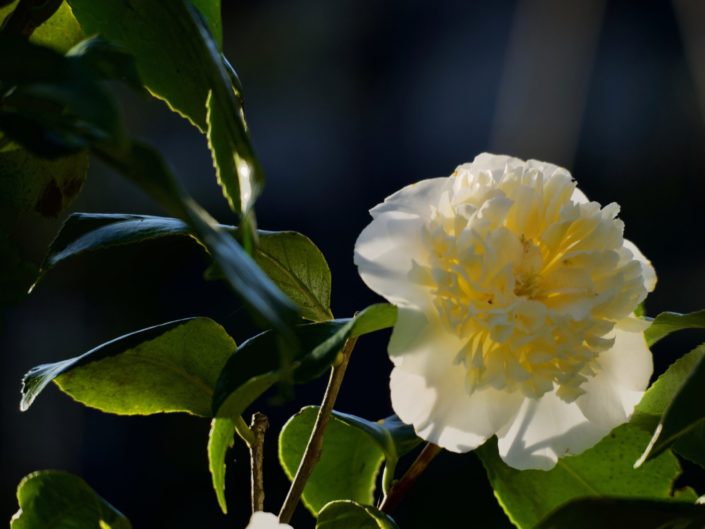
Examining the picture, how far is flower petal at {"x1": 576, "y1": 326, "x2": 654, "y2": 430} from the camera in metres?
0.49

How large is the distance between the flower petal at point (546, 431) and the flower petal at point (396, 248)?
0.09m

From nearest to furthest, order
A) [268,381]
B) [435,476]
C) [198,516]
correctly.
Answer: [268,381], [435,476], [198,516]

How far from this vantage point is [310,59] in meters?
2.86

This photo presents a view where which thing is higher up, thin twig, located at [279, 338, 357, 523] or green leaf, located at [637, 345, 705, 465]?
green leaf, located at [637, 345, 705, 465]

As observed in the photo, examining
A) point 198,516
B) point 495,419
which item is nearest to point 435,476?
point 198,516

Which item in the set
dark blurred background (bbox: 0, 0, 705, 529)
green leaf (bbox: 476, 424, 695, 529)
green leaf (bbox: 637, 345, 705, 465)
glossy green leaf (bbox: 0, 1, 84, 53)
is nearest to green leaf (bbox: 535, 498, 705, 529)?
green leaf (bbox: 637, 345, 705, 465)

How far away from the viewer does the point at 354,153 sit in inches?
107

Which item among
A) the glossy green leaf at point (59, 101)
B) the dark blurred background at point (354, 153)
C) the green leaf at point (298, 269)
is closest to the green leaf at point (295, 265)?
the green leaf at point (298, 269)

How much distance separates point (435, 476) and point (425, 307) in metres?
1.69

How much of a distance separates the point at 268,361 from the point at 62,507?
18cm

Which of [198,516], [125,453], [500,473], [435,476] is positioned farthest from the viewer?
[125,453]

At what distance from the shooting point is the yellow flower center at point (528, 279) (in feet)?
1.49

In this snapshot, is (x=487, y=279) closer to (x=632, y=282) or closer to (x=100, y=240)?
(x=632, y=282)

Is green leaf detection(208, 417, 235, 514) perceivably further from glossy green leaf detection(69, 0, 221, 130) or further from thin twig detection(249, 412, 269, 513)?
glossy green leaf detection(69, 0, 221, 130)
